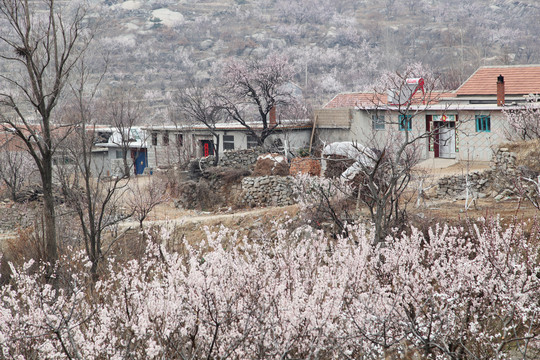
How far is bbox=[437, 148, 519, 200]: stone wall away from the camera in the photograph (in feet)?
58.7

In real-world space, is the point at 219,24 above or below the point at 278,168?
above

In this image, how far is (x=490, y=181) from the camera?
1900 centimetres

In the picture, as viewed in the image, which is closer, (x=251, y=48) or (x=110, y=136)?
(x=110, y=136)

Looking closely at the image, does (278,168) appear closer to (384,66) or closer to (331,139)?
(331,139)

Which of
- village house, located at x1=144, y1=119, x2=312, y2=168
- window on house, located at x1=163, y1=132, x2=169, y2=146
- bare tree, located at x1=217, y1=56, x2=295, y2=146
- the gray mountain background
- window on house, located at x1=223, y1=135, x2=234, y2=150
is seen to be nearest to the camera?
village house, located at x1=144, y1=119, x2=312, y2=168

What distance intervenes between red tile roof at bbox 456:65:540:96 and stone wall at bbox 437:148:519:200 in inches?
351

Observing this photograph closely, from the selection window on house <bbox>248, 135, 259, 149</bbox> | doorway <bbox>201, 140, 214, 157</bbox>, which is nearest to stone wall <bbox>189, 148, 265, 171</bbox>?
window on house <bbox>248, 135, 259, 149</bbox>

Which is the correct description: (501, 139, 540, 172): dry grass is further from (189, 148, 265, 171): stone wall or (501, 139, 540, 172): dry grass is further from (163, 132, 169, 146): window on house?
(163, 132, 169, 146): window on house

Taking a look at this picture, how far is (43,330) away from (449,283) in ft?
15.0

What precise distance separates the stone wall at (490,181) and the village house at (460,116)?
2772mm

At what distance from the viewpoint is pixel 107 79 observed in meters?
88.5

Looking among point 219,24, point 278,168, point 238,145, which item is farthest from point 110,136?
point 219,24

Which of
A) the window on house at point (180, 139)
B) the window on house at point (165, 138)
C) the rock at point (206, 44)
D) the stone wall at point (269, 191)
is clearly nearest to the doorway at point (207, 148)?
the window on house at point (180, 139)

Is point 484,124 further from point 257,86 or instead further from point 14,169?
point 14,169
